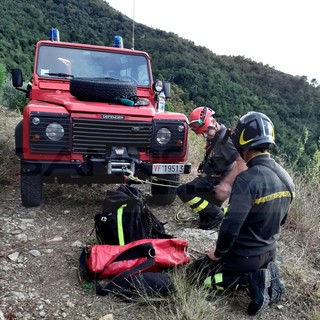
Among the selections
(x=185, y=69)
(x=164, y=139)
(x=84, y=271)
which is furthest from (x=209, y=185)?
(x=185, y=69)

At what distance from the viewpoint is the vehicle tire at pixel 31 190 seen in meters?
3.98

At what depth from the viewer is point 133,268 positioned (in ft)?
9.12

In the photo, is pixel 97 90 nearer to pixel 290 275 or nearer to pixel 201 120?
pixel 201 120

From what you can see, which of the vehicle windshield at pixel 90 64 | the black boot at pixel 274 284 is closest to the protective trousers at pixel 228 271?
the black boot at pixel 274 284

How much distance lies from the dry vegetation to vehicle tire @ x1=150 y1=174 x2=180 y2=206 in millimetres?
814

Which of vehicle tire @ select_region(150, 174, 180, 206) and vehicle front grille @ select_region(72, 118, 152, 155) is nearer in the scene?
vehicle front grille @ select_region(72, 118, 152, 155)

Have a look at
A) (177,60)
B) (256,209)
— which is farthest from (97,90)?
(177,60)

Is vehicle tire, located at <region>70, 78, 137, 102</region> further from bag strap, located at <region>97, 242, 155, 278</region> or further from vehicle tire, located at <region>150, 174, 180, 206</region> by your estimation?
bag strap, located at <region>97, 242, 155, 278</region>

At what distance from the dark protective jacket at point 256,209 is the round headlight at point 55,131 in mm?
1872

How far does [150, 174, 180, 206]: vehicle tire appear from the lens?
442cm

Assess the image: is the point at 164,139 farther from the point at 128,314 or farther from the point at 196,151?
the point at 196,151

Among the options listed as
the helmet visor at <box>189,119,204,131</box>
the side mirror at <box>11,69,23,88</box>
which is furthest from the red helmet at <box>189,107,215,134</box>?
the side mirror at <box>11,69,23,88</box>

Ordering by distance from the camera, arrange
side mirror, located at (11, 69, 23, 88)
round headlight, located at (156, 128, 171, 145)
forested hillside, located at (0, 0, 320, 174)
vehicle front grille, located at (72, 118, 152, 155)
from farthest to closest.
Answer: forested hillside, located at (0, 0, 320, 174)
side mirror, located at (11, 69, 23, 88)
round headlight, located at (156, 128, 171, 145)
vehicle front grille, located at (72, 118, 152, 155)

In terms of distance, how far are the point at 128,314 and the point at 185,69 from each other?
3009 centimetres
